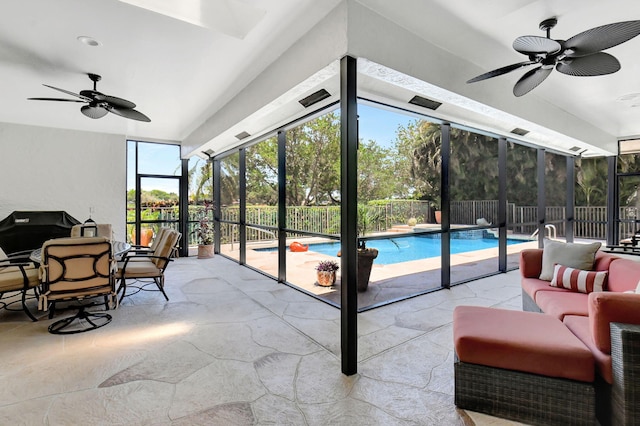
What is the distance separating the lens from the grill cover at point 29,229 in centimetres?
563

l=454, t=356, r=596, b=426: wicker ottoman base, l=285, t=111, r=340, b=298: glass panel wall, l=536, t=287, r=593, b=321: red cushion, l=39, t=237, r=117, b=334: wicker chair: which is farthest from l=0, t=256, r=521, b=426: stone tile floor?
l=285, t=111, r=340, b=298: glass panel wall

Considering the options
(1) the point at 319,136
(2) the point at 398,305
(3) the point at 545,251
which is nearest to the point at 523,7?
(3) the point at 545,251

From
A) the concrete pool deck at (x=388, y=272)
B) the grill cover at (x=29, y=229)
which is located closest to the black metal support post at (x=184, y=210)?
the concrete pool deck at (x=388, y=272)

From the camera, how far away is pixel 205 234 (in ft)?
26.6

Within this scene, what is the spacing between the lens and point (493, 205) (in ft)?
37.8

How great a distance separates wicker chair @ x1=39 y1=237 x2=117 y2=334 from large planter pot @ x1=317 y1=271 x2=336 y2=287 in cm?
277

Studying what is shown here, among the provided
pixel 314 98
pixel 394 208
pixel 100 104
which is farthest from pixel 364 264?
pixel 394 208

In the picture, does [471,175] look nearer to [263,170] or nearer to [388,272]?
[263,170]

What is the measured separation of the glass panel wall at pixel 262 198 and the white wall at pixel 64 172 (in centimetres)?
310

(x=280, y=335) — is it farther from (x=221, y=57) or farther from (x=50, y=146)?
(x=50, y=146)

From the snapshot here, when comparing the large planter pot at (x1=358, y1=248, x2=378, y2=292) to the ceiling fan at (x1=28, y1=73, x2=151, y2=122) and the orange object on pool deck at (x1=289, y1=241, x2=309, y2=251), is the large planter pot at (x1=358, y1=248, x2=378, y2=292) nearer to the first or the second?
the ceiling fan at (x1=28, y1=73, x2=151, y2=122)

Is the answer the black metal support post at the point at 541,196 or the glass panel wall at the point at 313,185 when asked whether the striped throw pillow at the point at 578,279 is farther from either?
the glass panel wall at the point at 313,185

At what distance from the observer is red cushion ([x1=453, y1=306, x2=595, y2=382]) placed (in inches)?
71.1

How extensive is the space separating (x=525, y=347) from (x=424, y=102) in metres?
3.27
